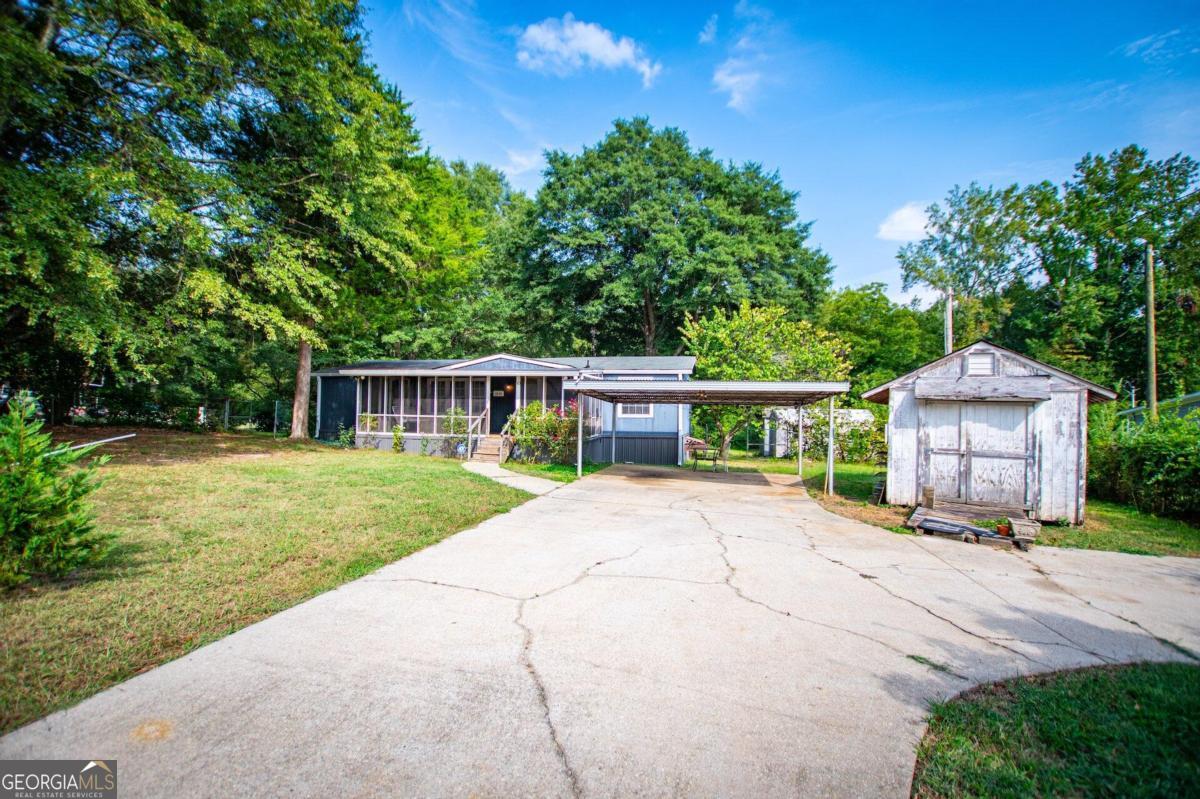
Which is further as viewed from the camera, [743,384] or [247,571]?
[743,384]

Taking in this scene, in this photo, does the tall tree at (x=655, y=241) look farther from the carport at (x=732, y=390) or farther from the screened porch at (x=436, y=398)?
the carport at (x=732, y=390)

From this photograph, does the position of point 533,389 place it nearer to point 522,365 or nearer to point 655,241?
point 522,365

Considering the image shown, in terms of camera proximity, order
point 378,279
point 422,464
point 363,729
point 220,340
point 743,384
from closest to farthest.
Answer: point 363,729
point 743,384
point 422,464
point 220,340
point 378,279

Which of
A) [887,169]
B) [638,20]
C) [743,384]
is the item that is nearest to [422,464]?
[743,384]

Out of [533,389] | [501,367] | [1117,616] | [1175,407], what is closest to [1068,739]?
[1117,616]

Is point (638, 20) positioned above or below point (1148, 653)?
above

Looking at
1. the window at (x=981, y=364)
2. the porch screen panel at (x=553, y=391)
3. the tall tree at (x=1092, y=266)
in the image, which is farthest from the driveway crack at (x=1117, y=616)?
the tall tree at (x=1092, y=266)

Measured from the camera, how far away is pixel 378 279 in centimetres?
1798

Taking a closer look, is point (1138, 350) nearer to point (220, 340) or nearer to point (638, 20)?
point (638, 20)

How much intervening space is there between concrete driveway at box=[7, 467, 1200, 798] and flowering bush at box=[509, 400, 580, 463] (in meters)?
8.20

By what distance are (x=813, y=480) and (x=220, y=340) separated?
18.7 m

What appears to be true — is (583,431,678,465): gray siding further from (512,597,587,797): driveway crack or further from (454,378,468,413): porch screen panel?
(512,597,587,797): driveway crack

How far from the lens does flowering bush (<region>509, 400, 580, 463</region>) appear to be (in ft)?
45.8

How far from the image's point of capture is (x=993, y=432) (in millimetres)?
8375
